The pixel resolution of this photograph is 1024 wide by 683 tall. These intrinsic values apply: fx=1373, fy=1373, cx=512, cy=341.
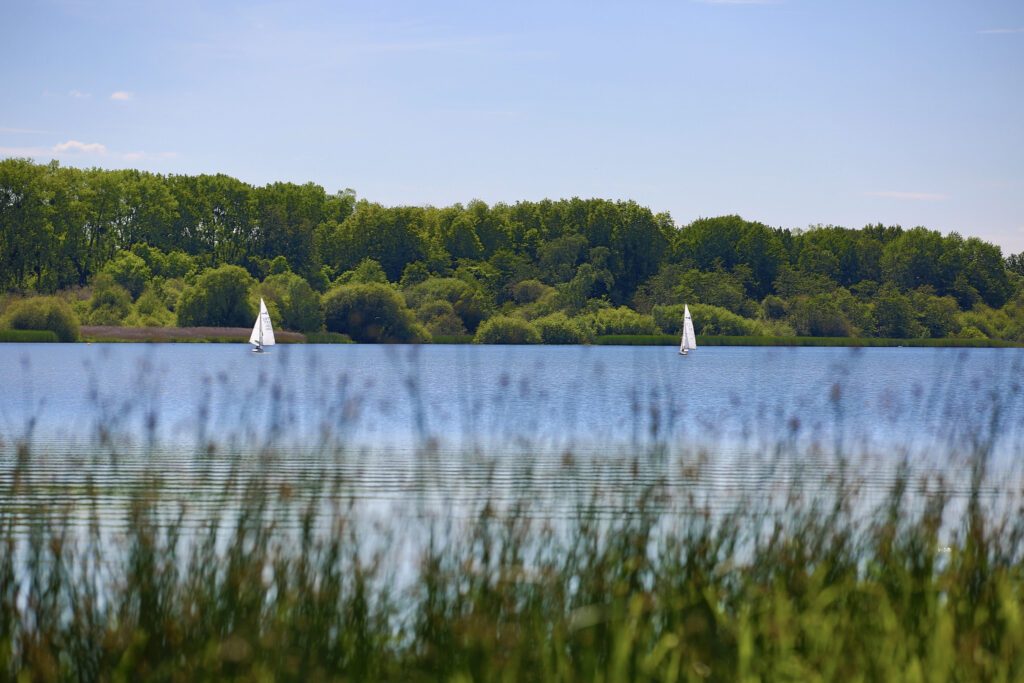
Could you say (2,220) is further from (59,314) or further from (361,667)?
(361,667)

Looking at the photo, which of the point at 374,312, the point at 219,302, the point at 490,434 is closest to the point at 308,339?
the point at 374,312

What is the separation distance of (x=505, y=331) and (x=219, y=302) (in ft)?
55.6

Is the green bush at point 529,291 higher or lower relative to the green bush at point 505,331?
higher

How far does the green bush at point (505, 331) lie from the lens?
82.0 m

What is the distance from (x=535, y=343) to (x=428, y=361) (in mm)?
29547

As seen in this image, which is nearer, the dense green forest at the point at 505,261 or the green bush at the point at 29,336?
the green bush at the point at 29,336

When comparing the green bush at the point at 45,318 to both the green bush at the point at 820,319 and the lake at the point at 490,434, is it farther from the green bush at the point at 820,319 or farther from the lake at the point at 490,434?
the green bush at the point at 820,319

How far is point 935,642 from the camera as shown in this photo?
4.33m

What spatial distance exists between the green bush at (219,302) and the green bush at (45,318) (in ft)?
26.5

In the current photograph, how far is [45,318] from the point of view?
70.6m

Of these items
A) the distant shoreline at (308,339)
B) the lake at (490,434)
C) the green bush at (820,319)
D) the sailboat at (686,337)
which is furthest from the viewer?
the green bush at (820,319)

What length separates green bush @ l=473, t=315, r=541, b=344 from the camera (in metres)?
82.0

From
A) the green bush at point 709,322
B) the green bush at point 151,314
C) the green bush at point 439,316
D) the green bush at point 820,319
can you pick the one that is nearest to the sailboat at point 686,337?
the green bush at point 439,316

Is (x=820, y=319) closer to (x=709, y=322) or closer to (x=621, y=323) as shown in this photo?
(x=709, y=322)
